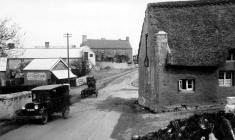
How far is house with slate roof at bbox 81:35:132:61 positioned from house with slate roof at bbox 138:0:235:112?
7060cm

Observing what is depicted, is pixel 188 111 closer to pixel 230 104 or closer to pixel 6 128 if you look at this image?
pixel 230 104

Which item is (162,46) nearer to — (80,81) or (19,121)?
(19,121)

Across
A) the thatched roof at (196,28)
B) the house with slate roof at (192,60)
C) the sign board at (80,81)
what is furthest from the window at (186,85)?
the sign board at (80,81)

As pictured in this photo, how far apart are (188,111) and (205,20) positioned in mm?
7881

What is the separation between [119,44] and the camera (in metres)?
100

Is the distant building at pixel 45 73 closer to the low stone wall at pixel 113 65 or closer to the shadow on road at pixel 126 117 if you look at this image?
the shadow on road at pixel 126 117

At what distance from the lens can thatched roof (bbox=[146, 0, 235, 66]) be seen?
22688 mm

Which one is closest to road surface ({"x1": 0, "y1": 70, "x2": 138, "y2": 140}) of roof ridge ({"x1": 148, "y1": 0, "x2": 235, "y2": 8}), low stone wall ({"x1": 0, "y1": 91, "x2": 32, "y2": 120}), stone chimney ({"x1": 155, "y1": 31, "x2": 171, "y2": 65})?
low stone wall ({"x1": 0, "y1": 91, "x2": 32, "y2": 120})

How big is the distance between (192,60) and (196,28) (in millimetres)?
3346

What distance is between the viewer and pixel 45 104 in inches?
765

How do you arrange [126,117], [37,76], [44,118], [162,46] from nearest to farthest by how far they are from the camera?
[44,118]
[126,117]
[162,46]
[37,76]

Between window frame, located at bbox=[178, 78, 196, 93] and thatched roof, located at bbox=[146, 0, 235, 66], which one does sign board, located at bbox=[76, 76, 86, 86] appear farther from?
window frame, located at bbox=[178, 78, 196, 93]

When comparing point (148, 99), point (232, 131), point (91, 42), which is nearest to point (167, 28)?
point (148, 99)

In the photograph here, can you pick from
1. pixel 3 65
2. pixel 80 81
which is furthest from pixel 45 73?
pixel 3 65
